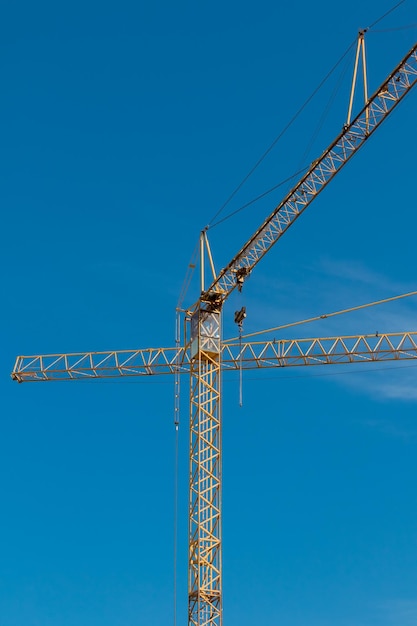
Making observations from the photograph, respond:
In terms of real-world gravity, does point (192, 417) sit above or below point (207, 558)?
above

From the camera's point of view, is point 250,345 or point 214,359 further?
point 250,345

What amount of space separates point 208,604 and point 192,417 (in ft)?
43.3

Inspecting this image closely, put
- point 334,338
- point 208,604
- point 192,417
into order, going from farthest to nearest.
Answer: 1. point 334,338
2. point 192,417
3. point 208,604

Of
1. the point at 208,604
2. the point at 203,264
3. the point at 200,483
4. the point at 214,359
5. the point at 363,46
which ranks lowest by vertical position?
the point at 208,604

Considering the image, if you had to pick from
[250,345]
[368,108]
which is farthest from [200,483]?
[368,108]

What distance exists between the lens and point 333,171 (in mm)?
90500

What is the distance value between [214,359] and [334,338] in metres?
13.4

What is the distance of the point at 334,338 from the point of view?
342ft

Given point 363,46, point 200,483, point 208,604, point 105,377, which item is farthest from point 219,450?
point 363,46

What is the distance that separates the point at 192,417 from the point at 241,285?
31.7 feet

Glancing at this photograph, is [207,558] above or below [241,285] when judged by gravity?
below

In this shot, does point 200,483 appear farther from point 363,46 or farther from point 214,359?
point 363,46

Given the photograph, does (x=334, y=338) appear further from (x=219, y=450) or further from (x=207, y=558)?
(x=207, y=558)

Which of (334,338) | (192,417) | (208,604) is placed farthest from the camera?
(334,338)
